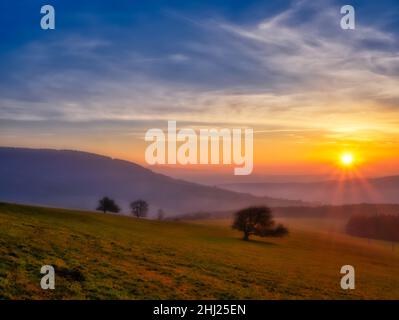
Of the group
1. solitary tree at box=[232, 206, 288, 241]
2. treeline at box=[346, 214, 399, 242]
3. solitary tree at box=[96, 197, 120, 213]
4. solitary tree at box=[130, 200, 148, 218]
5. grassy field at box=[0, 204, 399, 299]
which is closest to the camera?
grassy field at box=[0, 204, 399, 299]

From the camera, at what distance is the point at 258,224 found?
3287 inches

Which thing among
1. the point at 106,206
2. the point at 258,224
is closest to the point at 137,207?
the point at 106,206

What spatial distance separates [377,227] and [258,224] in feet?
247

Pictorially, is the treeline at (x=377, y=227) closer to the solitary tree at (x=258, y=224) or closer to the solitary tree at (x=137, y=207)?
the solitary tree at (x=258, y=224)

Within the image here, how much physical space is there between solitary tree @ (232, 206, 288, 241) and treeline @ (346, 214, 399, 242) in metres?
68.9

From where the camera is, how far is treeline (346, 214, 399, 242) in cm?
13150

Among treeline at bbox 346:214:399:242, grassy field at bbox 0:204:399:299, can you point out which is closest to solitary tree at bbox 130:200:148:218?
treeline at bbox 346:214:399:242

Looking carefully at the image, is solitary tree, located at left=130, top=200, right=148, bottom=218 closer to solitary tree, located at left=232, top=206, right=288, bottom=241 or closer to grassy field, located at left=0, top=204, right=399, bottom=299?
solitary tree, located at left=232, top=206, right=288, bottom=241

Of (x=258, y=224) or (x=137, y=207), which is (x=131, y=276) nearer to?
(x=258, y=224)

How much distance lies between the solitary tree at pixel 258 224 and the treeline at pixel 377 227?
68.9m

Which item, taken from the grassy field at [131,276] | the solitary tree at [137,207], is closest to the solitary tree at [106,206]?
the solitary tree at [137,207]
